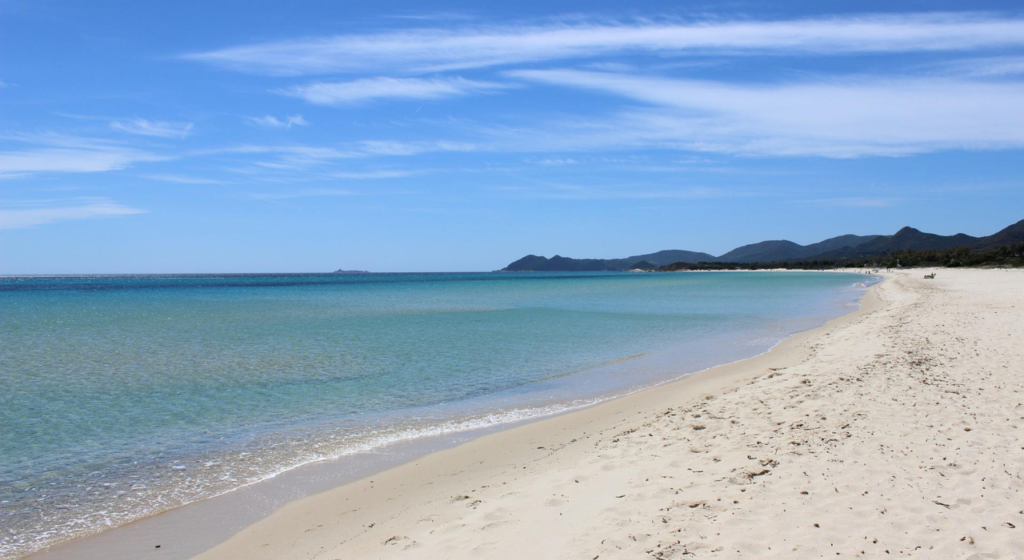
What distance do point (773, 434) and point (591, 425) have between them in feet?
8.81

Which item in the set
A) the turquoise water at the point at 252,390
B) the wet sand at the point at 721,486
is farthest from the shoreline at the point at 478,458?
the turquoise water at the point at 252,390

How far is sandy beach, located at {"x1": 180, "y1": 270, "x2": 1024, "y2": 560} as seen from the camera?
4.10 metres

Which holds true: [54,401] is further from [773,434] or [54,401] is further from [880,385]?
[880,385]

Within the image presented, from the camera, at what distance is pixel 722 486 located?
508cm

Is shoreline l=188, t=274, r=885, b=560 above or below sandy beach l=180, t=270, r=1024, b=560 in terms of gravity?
below

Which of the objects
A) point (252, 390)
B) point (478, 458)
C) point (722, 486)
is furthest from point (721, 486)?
point (252, 390)

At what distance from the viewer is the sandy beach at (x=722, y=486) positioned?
13.5ft

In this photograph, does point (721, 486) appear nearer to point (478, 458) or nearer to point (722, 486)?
point (722, 486)

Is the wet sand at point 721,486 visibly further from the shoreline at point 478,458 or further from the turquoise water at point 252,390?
the turquoise water at point 252,390

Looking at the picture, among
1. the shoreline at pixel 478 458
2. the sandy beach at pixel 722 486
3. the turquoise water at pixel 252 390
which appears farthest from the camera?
the turquoise water at pixel 252 390

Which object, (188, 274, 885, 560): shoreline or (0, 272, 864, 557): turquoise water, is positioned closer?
(188, 274, 885, 560): shoreline

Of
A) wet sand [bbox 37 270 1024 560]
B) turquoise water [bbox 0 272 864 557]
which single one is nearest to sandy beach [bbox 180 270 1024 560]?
wet sand [bbox 37 270 1024 560]

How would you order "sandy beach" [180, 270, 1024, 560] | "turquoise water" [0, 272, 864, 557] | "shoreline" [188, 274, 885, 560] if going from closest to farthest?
"sandy beach" [180, 270, 1024, 560], "shoreline" [188, 274, 885, 560], "turquoise water" [0, 272, 864, 557]

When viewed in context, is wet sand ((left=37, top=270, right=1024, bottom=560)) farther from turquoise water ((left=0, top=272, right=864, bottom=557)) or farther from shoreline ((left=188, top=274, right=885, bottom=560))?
turquoise water ((left=0, top=272, right=864, bottom=557))
